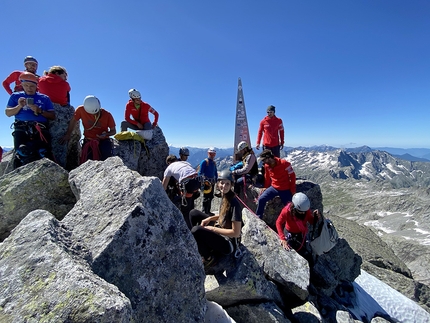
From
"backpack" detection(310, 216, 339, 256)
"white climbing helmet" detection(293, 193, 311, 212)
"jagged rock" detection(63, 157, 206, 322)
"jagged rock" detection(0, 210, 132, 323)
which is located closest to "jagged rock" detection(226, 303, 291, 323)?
"jagged rock" detection(63, 157, 206, 322)

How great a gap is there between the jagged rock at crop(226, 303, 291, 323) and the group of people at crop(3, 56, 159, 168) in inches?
342

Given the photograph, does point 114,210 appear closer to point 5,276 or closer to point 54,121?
point 5,276

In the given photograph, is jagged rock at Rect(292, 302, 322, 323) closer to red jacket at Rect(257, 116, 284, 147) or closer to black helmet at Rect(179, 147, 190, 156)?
black helmet at Rect(179, 147, 190, 156)

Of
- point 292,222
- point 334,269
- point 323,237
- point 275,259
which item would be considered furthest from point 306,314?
point 334,269

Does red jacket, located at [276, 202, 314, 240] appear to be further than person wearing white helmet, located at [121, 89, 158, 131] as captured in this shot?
No

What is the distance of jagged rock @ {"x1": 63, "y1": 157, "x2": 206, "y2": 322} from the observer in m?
4.75

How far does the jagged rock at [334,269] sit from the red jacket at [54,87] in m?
15.4

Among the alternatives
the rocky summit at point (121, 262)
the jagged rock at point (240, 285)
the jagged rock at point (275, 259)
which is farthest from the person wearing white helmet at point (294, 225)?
the jagged rock at point (240, 285)

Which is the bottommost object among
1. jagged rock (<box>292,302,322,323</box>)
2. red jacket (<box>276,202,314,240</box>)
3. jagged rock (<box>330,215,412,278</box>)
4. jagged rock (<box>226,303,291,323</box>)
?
jagged rock (<box>330,215,412,278</box>)

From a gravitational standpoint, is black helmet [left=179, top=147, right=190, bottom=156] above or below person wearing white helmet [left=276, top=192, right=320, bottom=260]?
above

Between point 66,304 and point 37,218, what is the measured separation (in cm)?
228

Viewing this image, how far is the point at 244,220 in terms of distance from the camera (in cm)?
1056

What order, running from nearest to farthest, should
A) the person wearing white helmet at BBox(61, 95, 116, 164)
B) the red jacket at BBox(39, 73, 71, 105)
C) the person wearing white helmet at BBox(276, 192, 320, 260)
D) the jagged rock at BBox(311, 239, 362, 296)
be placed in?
the person wearing white helmet at BBox(276, 192, 320, 260) → the person wearing white helmet at BBox(61, 95, 116, 164) → the red jacket at BBox(39, 73, 71, 105) → the jagged rock at BBox(311, 239, 362, 296)

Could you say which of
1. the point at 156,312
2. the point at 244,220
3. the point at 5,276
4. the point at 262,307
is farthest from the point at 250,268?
the point at 5,276
